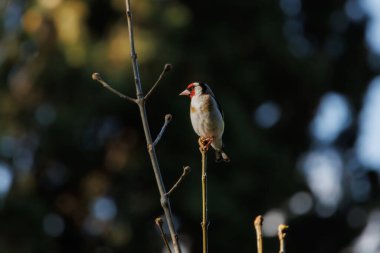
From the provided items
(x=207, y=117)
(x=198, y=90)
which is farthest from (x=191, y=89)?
(x=207, y=117)

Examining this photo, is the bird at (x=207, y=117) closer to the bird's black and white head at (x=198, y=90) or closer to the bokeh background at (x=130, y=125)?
the bird's black and white head at (x=198, y=90)

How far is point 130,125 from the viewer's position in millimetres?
11789

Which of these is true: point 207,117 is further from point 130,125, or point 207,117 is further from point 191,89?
point 130,125

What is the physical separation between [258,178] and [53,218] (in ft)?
10.7

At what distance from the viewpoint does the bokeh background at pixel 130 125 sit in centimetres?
1098

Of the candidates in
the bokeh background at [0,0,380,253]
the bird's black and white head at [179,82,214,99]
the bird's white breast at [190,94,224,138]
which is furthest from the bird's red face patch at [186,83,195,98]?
the bokeh background at [0,0,380,253]

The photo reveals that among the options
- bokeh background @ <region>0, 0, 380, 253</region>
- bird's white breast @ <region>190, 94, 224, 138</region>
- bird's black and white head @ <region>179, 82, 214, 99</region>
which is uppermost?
bokeh background @ <region>0, 0, 380, 253</region>

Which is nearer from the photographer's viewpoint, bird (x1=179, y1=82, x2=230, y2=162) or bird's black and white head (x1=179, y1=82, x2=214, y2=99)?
bird (x1=179, y1=82, x2=230, y2=162)

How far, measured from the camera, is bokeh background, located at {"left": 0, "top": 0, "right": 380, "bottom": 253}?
10977mm

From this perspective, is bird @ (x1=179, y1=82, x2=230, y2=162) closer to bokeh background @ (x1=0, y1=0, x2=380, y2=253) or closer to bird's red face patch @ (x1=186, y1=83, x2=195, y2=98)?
bird's red face patch @ (x1=186, y1=83, x2=195, y2=98)

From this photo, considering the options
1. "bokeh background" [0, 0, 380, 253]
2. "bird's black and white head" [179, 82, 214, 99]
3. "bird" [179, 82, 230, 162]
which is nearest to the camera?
"bird" [179, 82, 230, 162]

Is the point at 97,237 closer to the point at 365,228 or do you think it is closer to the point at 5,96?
the point at 5,96

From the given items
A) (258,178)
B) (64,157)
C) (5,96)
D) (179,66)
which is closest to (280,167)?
(258,178)

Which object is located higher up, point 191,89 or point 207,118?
point 191,89
